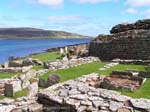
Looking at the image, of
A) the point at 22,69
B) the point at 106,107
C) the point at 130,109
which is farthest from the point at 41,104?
the point at 22,69

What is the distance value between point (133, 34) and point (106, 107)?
614 inches

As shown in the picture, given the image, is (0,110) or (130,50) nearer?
(0,110)

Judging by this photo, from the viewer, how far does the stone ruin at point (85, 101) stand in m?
11.9

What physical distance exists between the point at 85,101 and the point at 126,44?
14.9 meters

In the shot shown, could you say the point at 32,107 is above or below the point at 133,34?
below

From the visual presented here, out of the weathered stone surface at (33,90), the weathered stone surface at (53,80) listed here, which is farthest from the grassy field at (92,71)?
the weathered stone surface at (33,90)

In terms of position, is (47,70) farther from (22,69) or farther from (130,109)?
(130,109)

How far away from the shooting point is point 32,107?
13195 mm

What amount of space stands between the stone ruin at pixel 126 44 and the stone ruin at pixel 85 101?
1219cm

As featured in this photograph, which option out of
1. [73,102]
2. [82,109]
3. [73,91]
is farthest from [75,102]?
[73,91]

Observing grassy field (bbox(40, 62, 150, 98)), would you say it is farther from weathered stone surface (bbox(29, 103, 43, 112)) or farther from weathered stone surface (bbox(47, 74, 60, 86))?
weathered stone surface (bbox(29, 103, 43, 112))

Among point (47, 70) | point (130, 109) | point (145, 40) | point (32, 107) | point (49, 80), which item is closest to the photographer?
point (130, 109)

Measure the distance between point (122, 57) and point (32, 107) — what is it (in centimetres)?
1499

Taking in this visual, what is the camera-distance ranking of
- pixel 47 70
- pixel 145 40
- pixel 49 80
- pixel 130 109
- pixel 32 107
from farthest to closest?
pixel 145 40 < pixel 47 70 < pixel 49 80 < pixel 32 107 < pixel 130 109
